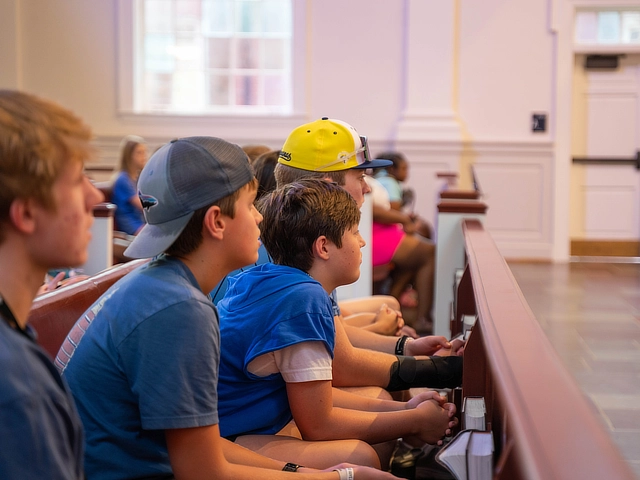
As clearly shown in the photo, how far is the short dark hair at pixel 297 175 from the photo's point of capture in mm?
2619

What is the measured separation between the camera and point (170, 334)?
1428mm

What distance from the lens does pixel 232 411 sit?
6.47ft

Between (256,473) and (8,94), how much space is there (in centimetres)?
87

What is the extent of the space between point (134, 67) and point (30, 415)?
910 centimetres

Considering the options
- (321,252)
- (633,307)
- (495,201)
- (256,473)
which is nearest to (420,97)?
(495,201)

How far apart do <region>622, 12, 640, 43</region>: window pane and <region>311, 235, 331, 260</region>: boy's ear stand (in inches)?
329

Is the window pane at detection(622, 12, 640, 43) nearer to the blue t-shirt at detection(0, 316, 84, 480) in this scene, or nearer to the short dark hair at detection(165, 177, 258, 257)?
the short dark hair at detection(165, 177, 258, 257)

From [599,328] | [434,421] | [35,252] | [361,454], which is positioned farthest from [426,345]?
[599,328]

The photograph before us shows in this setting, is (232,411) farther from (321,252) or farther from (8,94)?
(8,94)

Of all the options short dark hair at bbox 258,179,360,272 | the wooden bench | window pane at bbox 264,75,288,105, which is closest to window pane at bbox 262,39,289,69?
window pane at bbox 264,75,288,105

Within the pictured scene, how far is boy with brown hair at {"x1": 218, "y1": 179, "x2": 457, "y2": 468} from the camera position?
188 cm

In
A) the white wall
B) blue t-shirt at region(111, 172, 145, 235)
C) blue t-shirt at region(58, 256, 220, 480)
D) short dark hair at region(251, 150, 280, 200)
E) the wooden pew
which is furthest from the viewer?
the white wall

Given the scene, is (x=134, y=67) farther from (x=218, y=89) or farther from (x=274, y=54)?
(x=274, y=54)

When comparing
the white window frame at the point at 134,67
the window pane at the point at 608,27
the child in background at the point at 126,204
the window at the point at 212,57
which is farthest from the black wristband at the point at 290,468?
the window pane at the point at 608,27
